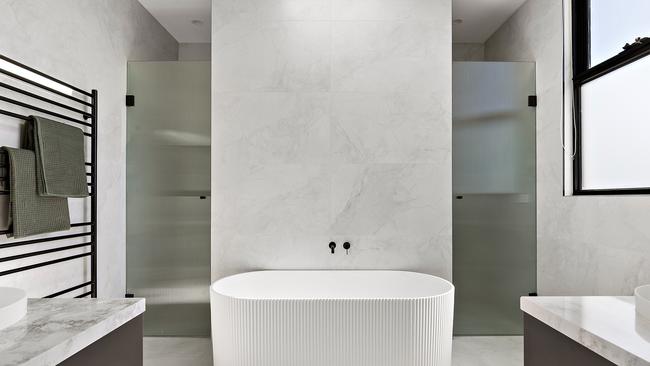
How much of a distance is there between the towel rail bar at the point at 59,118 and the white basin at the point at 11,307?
0.67 m

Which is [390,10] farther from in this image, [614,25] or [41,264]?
[41,264]

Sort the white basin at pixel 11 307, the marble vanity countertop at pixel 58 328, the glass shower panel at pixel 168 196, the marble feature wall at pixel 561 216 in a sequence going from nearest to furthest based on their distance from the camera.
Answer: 1. the marble vanity countertop at pixel 58 328
2. the white basin at pixel 11 307
3. the marble feature wall at pixel 561 216
4. the glass shower panel at pixel 168 196

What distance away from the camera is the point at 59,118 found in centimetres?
220

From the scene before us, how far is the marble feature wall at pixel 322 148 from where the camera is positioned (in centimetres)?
282

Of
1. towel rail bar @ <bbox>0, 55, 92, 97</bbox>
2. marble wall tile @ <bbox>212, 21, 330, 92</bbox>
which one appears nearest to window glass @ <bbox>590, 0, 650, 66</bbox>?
marble wall tile @ <bbox>212, 21, 330, 92</bbox>

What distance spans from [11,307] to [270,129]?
1.98m

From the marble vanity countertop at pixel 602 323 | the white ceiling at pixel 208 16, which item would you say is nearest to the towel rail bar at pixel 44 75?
the white ceiling at pixel 208 16

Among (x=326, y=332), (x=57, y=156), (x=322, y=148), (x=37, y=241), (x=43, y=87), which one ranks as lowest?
(x=326, y=332)

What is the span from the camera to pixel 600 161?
2.35 m

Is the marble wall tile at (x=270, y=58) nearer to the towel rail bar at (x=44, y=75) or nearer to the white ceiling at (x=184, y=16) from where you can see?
the white ceiling at (x=184, y=16)

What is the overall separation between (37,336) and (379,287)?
2143 millimetres

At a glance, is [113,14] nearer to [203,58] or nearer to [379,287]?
[203,58]

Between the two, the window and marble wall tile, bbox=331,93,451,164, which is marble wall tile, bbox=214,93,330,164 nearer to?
marble wall tile, bbox=331,93,451,164

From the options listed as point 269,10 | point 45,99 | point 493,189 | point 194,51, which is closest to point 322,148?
point 269,10
